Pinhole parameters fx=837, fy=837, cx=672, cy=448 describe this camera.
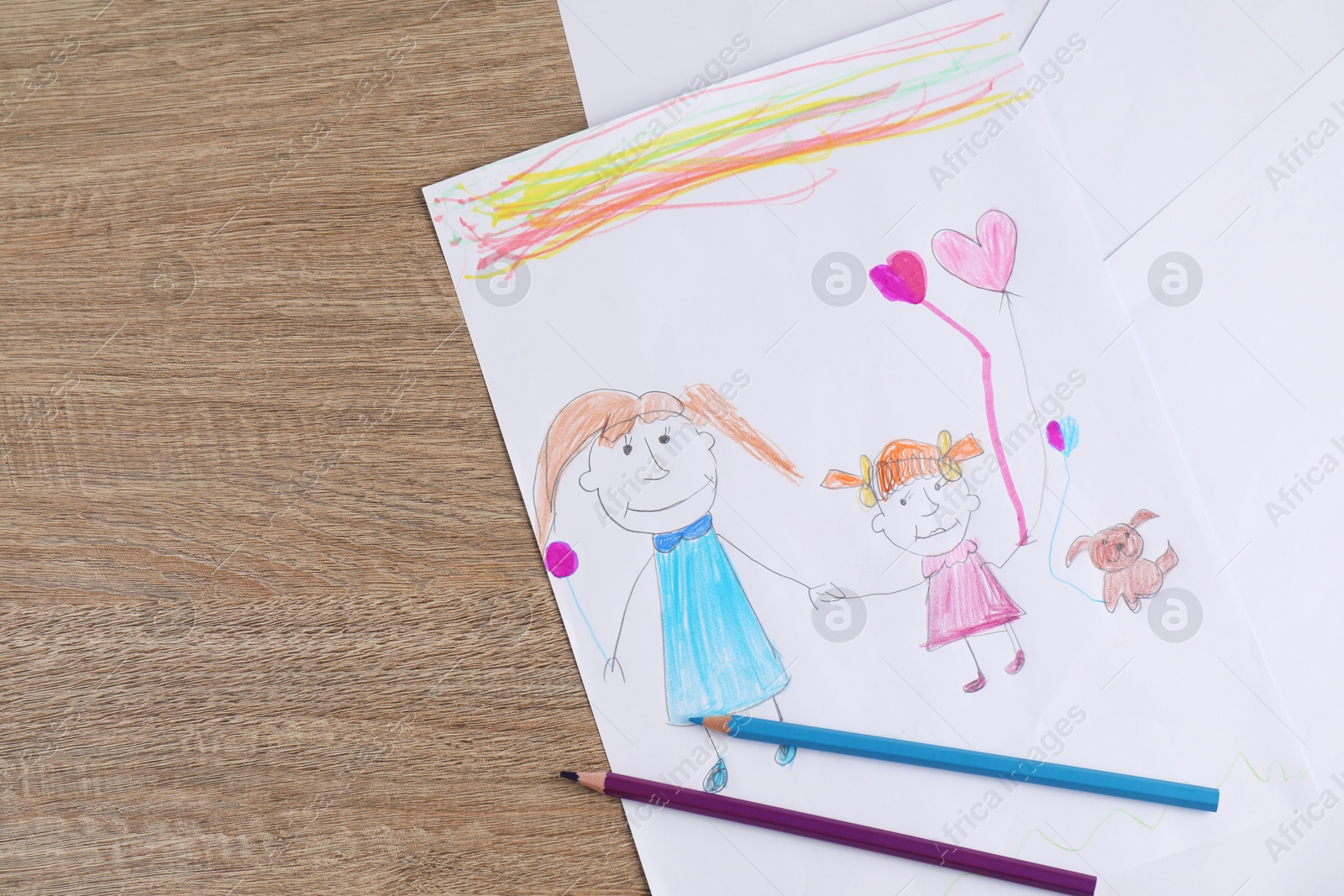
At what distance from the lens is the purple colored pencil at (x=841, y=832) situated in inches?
25.3

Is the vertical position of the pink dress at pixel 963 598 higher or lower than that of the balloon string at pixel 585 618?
lower

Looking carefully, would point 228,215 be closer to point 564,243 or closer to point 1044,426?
point 564,243

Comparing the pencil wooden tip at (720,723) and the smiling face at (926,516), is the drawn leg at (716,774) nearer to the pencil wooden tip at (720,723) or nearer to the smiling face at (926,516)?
the pencil wooden tip at (720,723)

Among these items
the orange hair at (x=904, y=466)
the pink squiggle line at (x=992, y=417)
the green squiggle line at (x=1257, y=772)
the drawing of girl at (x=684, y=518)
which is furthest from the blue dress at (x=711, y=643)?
the green squiggle line at (x=1257, y=772)

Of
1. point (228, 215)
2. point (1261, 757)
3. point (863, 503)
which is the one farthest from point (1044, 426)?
point (228, 215)

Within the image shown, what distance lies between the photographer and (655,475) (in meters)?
0.69

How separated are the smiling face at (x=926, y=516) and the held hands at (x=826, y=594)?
58 millimetres

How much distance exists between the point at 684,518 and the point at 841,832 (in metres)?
0.27

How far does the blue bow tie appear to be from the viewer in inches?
27.0

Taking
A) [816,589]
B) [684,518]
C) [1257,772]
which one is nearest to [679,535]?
[684,518]

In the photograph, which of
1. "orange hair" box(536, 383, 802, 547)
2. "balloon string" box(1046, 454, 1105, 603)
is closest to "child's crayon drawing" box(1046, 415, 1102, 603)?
"balloon string" box(1046, 454, 1105, 603)

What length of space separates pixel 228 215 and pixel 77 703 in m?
0.42

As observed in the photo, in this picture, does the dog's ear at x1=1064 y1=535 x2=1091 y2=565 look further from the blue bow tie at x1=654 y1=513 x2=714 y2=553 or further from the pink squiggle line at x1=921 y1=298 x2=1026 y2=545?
the blue bow tie at x1=654 y1=513 x2=714 y2=553

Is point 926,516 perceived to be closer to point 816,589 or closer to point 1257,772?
point 816,589
